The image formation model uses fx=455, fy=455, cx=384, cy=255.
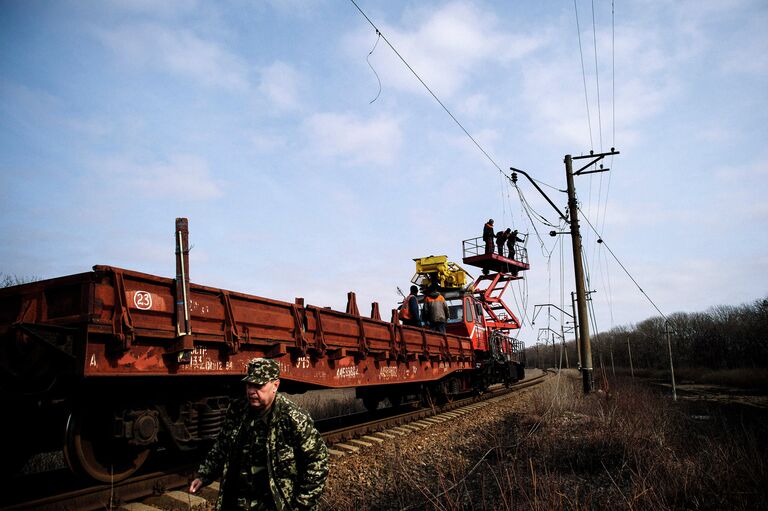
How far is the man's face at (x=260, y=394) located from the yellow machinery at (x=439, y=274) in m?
12.6

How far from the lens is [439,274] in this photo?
50.3 ft

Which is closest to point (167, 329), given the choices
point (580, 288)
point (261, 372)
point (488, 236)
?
point (261, 372)

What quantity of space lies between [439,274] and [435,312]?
2233mm

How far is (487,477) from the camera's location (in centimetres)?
560

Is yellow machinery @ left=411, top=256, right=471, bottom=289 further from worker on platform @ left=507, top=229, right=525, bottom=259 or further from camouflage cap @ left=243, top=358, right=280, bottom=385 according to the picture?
camouflage cap @ left=243, top=358, right=280, bottom=385

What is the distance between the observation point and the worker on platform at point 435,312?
13398mm

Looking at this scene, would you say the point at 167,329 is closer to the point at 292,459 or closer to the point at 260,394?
the point at 260,394

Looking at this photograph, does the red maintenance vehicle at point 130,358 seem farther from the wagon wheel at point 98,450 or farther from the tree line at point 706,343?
the tree line at point 706,343

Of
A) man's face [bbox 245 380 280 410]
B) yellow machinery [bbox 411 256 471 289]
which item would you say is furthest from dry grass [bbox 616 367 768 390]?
man's face [bbox 245 380 280 410]

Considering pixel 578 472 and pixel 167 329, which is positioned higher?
pixel 167 329

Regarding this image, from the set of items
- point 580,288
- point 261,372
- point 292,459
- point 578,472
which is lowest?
point 578,472

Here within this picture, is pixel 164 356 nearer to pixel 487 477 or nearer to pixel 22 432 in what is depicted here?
Result: pixel 22 432

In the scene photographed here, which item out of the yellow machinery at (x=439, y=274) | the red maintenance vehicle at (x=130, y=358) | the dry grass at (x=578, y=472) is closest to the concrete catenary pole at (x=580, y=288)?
the yellow machinery at (x=439, y=274)

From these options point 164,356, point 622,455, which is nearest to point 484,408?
point 622,455
